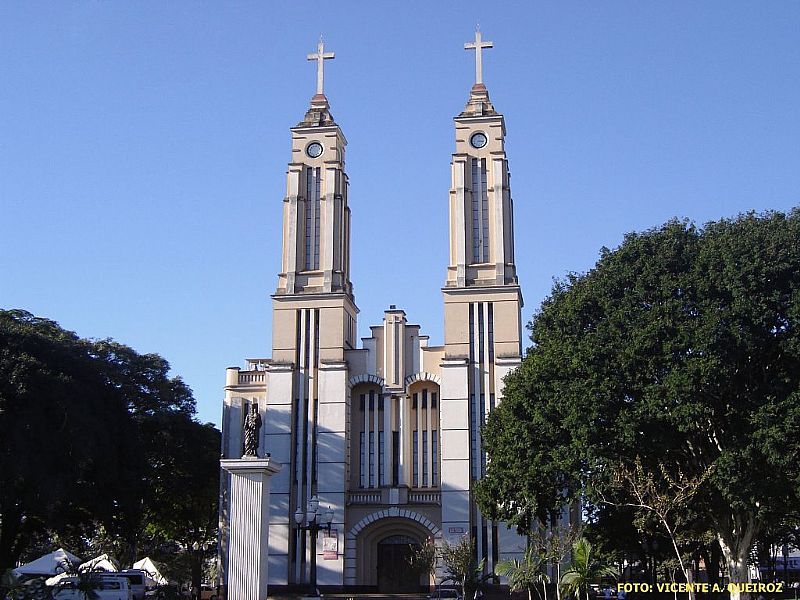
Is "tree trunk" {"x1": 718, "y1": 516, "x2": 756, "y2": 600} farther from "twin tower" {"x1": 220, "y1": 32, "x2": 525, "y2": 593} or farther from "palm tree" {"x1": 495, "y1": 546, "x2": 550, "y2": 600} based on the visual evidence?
"twin tower" {"x1": 220, "y1": 32, "x2": 525, "y2": 593}

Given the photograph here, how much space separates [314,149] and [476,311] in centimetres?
1051

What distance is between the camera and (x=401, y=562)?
3988cm

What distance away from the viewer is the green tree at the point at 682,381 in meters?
24.3

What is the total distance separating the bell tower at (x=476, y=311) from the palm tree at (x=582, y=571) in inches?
415

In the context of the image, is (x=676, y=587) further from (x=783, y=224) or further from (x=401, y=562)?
(x=401, y=562)

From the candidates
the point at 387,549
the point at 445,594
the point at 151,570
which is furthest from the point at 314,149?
the point at 445,594

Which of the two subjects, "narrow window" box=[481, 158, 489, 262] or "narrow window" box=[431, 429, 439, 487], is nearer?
"narrow window" box=[431, 429, 439, 487]

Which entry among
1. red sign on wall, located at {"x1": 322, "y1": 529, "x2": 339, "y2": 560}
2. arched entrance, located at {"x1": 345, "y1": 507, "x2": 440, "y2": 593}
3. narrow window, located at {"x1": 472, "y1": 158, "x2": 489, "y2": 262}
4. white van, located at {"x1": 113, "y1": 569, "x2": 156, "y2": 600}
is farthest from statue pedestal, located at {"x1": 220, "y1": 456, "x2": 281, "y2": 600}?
narrow window, located at {"x1": 472, "y1": 158, "x2": 489, "y2": 262}

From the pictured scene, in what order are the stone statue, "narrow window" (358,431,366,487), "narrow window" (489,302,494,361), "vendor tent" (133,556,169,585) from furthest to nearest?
"vendor tent" (133,556,169,585) → "narrow window" (358,431,366,487) → "narrow window" (489,302,494,361) → the stone statue

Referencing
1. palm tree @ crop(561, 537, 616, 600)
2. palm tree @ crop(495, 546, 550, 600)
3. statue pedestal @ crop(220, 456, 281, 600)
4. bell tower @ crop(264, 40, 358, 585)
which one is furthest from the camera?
bell tower @ crop(264, 40, 358, 585)

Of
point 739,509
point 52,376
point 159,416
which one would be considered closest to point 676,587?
point 739,509

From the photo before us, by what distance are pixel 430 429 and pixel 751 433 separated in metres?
18.0

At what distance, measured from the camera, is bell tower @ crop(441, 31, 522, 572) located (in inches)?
1502

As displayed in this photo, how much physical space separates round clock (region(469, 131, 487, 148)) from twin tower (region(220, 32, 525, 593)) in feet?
0.14
